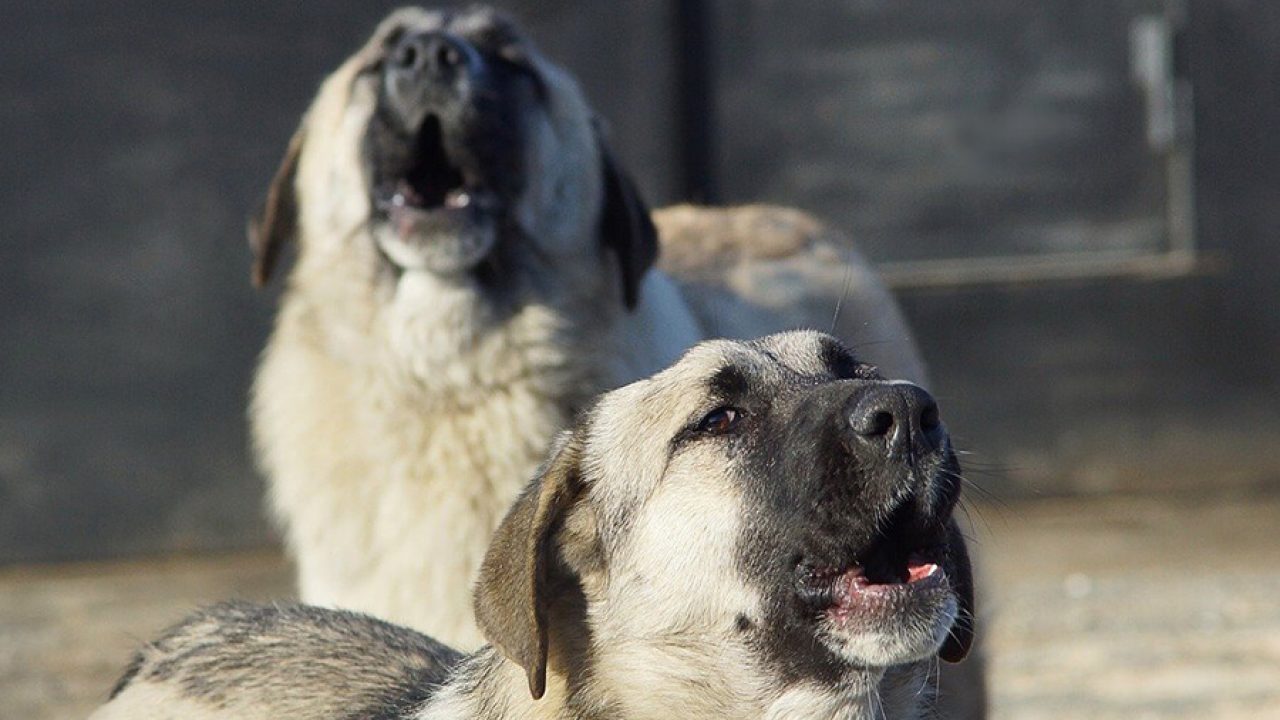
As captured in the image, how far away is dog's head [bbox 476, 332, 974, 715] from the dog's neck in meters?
0.02

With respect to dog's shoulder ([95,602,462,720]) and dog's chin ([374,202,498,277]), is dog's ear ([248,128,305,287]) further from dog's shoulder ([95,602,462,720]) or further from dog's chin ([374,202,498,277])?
dog's shoulder ([95,602,462,720])

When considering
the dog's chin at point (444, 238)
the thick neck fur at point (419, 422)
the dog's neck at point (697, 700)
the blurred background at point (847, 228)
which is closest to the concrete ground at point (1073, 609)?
the blurred background at point (847, 228)

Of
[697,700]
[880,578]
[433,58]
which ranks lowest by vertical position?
[697,700]

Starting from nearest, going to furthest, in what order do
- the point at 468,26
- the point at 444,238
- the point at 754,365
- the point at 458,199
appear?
1. the point at 754,365
2. the point at 444,238
3. the point at 458,199
4. the point at 468,26

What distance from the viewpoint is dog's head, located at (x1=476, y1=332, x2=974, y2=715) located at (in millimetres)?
3588

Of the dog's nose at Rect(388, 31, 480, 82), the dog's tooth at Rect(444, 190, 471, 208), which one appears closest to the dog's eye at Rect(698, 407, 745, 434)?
the dog's tooth at Rect(444, 190, 471, 208)

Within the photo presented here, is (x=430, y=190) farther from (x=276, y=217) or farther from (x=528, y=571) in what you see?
(x=528, y=571)

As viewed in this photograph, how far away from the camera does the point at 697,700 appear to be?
3783 millimetres

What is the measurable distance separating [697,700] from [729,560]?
0.30 meters

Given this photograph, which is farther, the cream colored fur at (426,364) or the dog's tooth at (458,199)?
the dog's tooth at (458,199)

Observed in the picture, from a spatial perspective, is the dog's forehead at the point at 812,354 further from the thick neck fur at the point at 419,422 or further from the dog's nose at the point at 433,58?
the dog's nose at the point at 433,58

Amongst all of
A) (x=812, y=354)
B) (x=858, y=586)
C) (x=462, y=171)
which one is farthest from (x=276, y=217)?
(x=858, y=586)

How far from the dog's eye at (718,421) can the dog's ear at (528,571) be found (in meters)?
0.33

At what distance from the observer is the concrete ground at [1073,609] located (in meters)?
7.63
